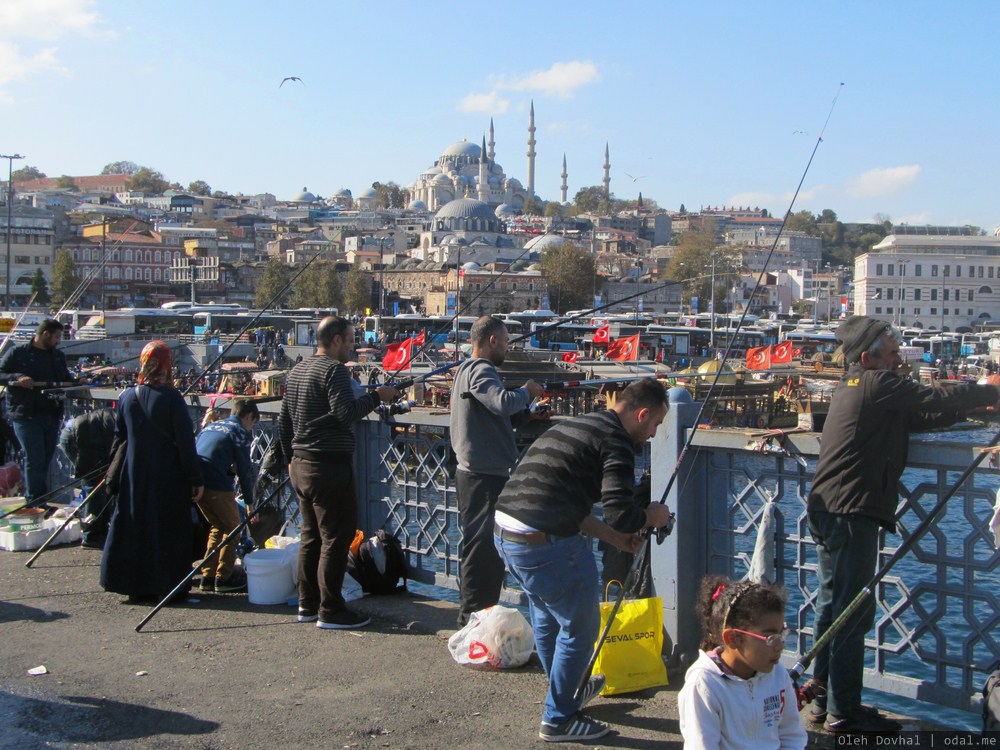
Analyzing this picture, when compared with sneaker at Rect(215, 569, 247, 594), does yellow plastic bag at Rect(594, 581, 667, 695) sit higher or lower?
higher

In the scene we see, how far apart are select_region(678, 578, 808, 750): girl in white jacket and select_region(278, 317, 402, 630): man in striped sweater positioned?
197cm

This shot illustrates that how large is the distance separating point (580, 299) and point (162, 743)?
77.3 meters

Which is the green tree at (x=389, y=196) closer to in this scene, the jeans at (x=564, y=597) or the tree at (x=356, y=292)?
the tree at (x=356, y=292)

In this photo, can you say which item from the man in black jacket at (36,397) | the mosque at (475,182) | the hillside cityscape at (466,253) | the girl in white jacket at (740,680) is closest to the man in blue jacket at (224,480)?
the man in black jacket at (36,397)

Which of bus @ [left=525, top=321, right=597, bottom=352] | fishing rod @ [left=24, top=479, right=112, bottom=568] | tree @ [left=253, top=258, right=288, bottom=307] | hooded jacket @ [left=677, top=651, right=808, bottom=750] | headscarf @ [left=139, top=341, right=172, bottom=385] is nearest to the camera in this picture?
hooded jacket @ [left=677, top=651, right=808, bottom=750]

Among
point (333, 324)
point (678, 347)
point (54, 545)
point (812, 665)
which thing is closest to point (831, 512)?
point (812, 665)

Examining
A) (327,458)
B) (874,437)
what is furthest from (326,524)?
(874,437)

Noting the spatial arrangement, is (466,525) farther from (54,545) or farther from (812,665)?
(54,545)

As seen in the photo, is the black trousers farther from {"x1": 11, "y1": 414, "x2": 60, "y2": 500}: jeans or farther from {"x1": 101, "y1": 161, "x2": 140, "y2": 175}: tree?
{"x1": 101, "y1": 161, "x2": 140, "y2": 175}: tree

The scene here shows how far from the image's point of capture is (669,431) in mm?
3461

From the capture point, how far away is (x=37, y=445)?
247 inches

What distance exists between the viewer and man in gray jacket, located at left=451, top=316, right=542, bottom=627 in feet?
12.0

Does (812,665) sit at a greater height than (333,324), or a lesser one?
lesser

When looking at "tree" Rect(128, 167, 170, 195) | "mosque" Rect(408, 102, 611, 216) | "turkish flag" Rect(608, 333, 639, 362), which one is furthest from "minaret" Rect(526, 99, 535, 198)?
"turkish flag" Rect(608, 333, 639, 362)
